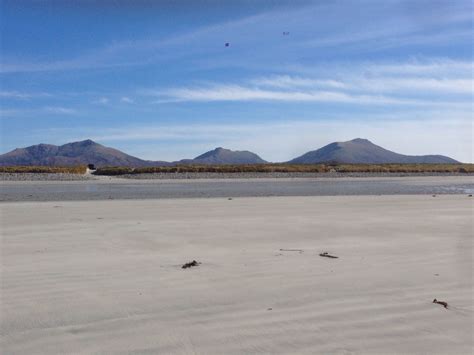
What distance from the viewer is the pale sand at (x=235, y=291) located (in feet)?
14.0

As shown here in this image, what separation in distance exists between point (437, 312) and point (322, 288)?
1.31 m

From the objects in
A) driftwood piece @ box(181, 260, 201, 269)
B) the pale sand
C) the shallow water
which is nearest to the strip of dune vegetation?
the shallow water

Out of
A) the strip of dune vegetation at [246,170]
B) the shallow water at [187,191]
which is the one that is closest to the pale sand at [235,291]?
the shallow water at [187,191]

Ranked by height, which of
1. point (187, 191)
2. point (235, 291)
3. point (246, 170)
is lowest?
point (235, 291)

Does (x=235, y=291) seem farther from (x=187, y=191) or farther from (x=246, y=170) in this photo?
(x=246, y=170)

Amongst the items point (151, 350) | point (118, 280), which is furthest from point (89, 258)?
point (151, 350)

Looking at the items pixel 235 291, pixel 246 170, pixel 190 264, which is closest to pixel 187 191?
pixel 190 264

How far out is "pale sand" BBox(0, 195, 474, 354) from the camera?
4273 mm

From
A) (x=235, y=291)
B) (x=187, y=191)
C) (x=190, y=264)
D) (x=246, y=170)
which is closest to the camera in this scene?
(x=235, y=291)

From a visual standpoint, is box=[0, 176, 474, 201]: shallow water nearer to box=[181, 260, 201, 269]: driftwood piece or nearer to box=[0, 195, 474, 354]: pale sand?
box=[0, 195, 474, 354]: pale sand

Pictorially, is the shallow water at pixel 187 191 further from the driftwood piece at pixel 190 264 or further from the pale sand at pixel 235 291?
the driftwood piece at pixel 190 264

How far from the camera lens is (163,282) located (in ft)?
A: 20.2

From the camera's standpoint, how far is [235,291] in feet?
18.9

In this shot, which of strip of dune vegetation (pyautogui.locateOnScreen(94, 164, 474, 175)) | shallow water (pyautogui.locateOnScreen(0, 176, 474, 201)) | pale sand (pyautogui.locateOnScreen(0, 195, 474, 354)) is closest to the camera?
pale sand (pyautogui.locateOnScreen(0, 195, 474, 354))
